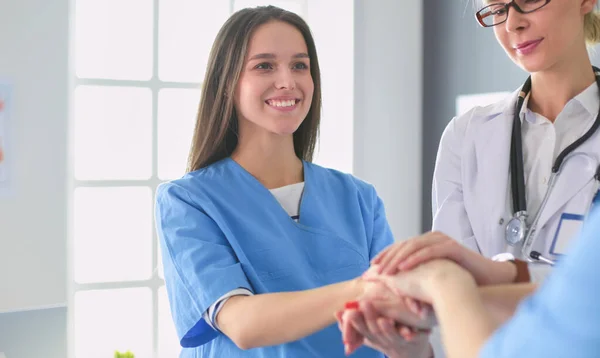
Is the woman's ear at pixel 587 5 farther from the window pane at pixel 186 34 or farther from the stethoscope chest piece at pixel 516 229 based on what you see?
the window pane at pixel 186 34

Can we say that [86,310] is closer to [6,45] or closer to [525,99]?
[6,45]

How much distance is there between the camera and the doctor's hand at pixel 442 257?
126cm

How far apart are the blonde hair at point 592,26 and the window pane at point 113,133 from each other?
215cm

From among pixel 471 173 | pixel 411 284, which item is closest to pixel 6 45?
pixel 471 173

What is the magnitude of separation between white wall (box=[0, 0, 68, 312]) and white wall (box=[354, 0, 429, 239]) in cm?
144

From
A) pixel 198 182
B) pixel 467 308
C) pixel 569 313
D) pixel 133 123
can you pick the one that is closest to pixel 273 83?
pixel 198 182

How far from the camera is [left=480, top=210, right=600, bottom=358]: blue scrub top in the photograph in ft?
2.00

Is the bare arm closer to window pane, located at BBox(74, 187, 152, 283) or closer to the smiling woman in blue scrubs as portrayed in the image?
the smiling woman in blue scrubs

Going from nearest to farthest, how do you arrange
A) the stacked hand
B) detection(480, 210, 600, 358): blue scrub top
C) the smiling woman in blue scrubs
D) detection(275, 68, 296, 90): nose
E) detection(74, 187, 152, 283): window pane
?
detection(480, 210, 600, 358): blue scrub top → the stacked hand → the smiling woman in blue scrubs → detection(275, 68, 296, 90): nose → detection(74, 187, 152, 283): window pane

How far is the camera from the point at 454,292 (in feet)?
3.35

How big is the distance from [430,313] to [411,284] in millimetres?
85

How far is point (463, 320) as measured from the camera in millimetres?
903

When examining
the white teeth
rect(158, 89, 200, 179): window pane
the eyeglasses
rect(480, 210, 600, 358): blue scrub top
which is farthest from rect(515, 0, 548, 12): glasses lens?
rect(158, 89, 200, 179): window pane

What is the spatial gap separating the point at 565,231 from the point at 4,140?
89.2 inches
